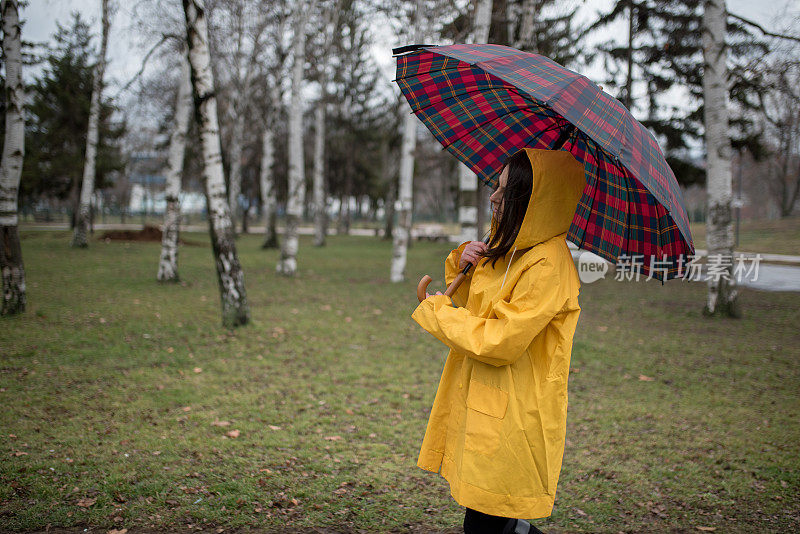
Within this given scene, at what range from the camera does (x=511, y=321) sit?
1.90 metres

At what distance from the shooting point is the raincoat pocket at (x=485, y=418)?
2.01 m

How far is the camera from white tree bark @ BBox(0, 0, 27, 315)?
702 centimetres

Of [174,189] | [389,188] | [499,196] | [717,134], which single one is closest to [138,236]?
[174,189]

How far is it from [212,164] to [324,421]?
446 centimetres

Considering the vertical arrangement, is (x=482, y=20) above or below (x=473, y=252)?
above

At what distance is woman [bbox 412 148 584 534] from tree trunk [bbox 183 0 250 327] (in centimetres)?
581

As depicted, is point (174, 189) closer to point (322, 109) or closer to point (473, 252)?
point (473, 252)

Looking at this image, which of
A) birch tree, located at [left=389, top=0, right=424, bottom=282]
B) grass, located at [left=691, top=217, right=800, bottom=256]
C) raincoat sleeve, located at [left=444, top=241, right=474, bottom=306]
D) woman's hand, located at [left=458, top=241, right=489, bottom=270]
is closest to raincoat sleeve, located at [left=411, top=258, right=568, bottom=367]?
woman's hand, located at [left=458, top=241, right=489, bottom=270]

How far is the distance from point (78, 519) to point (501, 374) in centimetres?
272

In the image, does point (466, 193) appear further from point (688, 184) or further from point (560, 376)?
point (688, 184)

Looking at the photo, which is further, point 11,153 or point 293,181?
point 293,181

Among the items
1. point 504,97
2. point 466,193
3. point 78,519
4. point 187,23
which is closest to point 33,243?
point 187,23

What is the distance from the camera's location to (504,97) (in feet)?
8.62

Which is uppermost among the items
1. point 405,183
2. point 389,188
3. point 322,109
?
point 322,109
